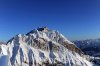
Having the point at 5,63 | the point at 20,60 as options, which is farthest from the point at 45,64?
the point at 5,63

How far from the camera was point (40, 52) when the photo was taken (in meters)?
126

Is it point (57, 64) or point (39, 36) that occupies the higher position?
point (39, 36)

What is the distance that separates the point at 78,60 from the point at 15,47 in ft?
136

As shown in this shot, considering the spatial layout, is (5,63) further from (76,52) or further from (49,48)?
(76,52)

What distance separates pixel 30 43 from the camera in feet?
433

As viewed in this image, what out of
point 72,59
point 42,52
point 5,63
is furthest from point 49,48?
point 5,63

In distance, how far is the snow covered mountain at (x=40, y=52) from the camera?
117375mm

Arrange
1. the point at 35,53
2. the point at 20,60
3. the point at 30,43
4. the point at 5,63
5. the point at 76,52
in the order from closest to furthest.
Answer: the point at 5,63
the point at 20,60
the point at 35,53
the point at 30,43
the point at 76,52

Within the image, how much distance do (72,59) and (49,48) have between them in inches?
687

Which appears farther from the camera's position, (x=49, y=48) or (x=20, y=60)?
(x=49, y=48)

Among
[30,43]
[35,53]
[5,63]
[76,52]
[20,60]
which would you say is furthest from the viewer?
[76,52]

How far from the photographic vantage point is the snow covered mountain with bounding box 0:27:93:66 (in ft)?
385

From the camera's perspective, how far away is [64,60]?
124625mm

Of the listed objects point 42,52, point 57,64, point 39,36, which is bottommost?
point 57,64
